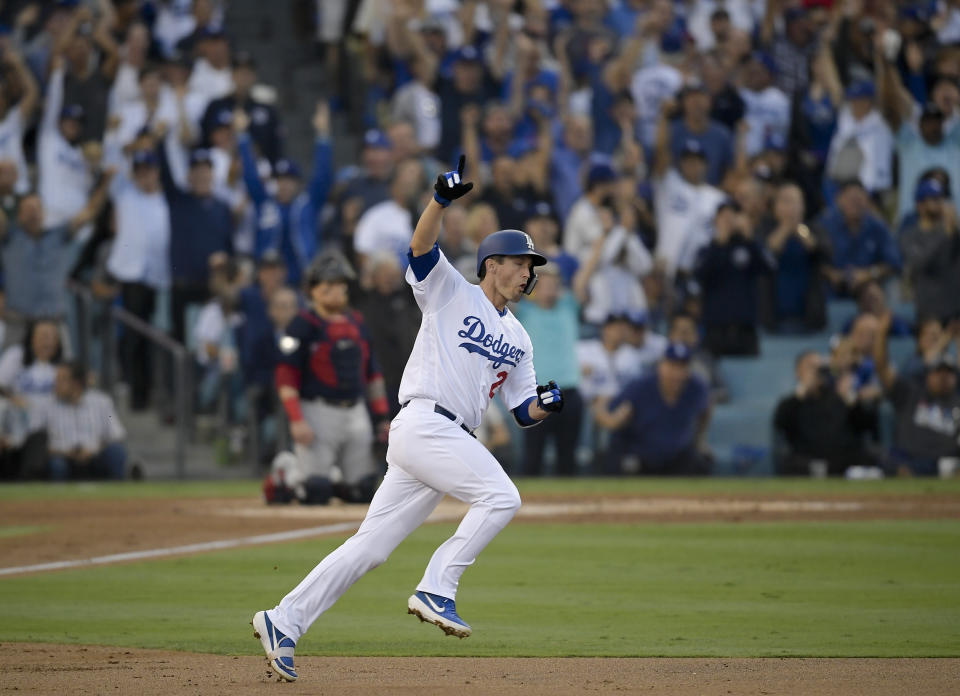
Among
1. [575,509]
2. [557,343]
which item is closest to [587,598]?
[575,509]

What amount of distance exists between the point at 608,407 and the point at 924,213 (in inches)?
166

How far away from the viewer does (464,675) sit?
7.03 meters

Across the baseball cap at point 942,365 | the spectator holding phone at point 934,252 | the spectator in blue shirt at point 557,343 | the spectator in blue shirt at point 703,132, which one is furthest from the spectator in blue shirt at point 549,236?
the baseball cap at point 942,365

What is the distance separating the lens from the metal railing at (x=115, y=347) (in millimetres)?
17969

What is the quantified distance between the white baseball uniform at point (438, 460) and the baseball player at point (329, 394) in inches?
263

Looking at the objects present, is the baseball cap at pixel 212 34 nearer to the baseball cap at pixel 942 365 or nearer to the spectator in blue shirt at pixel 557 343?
the spectator in blue shirt at pixel 557 343

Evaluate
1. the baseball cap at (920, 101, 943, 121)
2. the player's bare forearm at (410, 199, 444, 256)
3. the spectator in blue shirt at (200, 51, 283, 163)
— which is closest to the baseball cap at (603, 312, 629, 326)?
the baseball cap at (920, 101, 943, 121)

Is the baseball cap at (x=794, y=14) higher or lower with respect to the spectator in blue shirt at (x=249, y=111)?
higher

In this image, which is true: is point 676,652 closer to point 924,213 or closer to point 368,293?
point 368,293

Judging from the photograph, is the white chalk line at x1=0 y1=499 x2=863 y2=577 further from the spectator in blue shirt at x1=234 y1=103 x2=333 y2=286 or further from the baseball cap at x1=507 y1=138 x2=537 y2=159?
the baseball cap at x1=507 y1=138 x2=537 y2=159

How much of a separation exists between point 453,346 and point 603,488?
33.4 ft

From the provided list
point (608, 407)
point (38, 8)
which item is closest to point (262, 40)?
point (38, 8)

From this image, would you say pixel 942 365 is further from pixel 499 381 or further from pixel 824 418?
pixel 499 381

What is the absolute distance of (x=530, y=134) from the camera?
19250 mm
